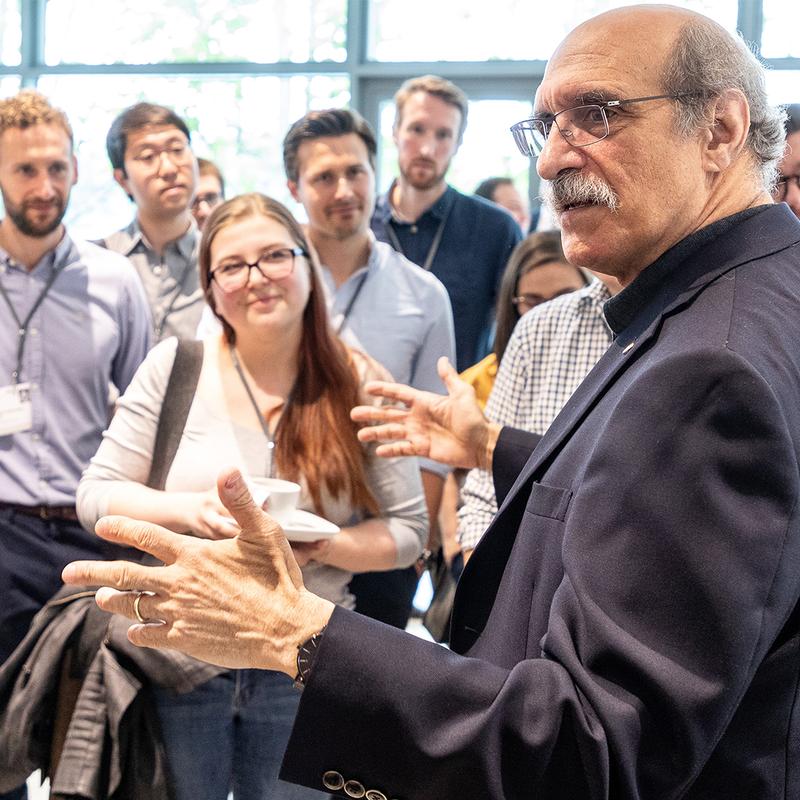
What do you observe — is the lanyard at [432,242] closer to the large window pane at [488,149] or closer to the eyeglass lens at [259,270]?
the eyeglass lens at [259,270]

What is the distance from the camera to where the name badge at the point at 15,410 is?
2.89m

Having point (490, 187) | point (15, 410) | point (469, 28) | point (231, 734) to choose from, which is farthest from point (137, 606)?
point (469, 28)

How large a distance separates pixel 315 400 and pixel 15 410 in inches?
39.0

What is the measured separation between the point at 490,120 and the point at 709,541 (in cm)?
634

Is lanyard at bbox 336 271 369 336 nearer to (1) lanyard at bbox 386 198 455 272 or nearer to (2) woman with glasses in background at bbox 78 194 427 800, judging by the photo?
(2) woman with glasses in background at bbox 78 194 427 800

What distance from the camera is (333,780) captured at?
3.43 ft

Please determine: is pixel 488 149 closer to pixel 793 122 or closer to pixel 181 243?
pixel 181 243

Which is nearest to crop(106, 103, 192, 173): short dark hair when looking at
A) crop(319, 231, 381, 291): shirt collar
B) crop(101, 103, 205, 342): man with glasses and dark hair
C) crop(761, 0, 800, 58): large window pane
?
crop(101, 103, 205, 342): man with glasses and dark hair

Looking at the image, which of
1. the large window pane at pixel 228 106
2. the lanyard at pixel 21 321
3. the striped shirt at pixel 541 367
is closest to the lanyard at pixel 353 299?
the striped shirt at pixel 541 367

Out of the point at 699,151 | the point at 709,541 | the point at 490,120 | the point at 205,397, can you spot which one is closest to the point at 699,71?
the point at 699,151

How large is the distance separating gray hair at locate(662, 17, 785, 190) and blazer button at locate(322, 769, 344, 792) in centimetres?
76

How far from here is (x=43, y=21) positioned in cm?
730

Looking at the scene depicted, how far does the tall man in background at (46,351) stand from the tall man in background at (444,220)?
1100 millimetres

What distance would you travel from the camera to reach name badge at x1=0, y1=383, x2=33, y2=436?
9.50 feet
